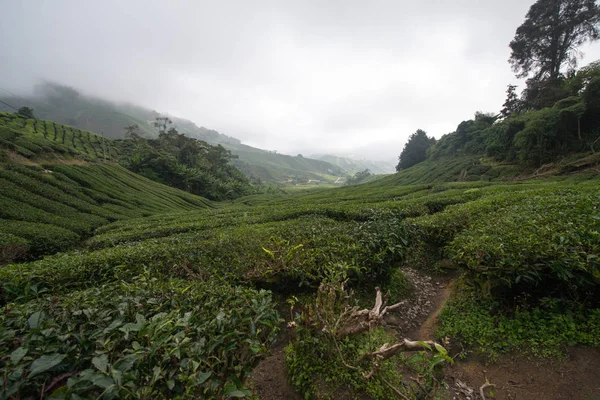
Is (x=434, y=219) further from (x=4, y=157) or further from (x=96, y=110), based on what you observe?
(x=96, y=110)

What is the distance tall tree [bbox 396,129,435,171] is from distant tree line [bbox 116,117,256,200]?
40.1 m

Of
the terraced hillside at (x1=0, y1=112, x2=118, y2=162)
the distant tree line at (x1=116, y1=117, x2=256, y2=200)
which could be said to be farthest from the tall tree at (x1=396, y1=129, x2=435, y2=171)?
the terraced hillside at (x1=0, y1=112, x2=118, y2=162)

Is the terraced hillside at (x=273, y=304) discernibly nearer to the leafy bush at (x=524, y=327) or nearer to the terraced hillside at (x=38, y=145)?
the leafy bush at (x=524, y=327)

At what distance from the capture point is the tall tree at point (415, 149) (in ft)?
191

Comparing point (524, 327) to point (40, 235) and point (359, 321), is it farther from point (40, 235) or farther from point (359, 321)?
point (40, 235)

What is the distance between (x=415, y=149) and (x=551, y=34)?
3087cm

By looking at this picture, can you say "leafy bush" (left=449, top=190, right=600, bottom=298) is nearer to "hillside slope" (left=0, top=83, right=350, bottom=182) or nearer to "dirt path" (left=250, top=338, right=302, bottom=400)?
"dirt path" (left=250, top=338, right=302, bottom=400)

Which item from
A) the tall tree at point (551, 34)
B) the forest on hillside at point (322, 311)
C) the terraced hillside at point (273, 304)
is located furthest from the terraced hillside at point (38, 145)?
the tall tree at point (551, 34)

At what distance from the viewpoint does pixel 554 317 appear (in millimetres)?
3930

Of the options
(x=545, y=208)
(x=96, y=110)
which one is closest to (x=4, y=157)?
(x=545, y=208)

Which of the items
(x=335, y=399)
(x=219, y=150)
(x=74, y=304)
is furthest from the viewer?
(x=219, y=150)

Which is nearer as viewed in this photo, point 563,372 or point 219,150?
point 563,372

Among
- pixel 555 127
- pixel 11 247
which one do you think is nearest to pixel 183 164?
pixel 11 247

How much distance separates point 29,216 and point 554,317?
20056 mm
